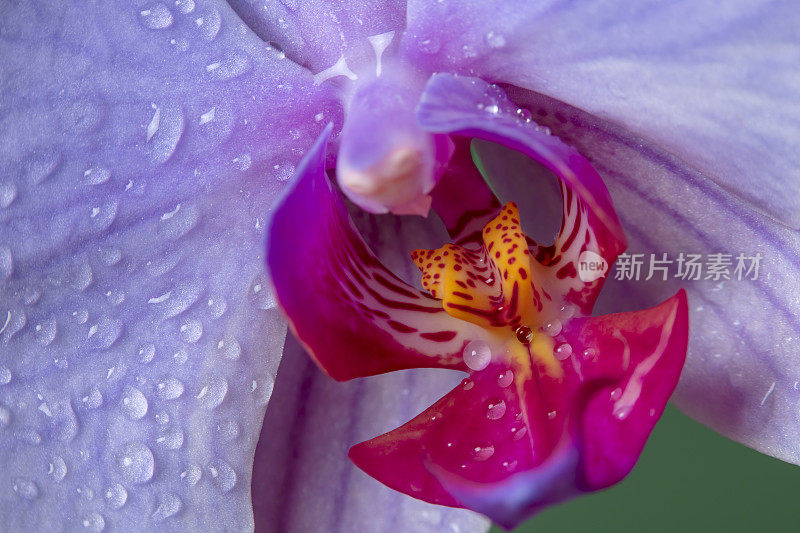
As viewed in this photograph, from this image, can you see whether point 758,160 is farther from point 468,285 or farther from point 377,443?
point 377,443

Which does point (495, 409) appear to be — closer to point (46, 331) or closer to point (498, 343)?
point (498, 343)

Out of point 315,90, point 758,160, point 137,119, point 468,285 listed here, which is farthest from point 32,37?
point 758,160

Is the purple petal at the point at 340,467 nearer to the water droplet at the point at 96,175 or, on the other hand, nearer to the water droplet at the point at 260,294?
the water droplet at the point at 260,294

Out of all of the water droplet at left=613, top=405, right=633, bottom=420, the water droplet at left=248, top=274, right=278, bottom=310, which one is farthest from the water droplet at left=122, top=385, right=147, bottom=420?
the water droplet at left=613, top=405, right=633, bottom=420

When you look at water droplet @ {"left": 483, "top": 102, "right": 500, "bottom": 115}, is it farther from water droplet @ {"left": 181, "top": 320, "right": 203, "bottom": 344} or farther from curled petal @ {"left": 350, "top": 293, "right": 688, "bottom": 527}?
water droplet @ {"left": 181, "top": 320, "right": 203, "bottom": 344}

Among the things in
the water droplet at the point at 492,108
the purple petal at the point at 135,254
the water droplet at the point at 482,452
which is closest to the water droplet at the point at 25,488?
the purple petal at the point at 135,254

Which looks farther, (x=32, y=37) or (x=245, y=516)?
(x=245, y=516)

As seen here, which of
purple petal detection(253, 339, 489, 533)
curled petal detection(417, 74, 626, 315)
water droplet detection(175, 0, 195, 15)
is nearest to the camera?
curled petal detection(417, 74, 626, 315)
